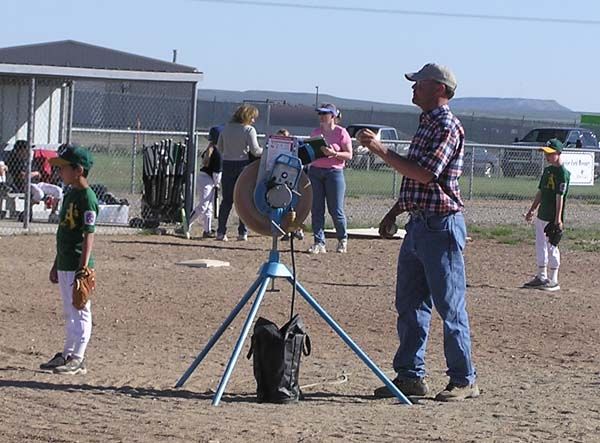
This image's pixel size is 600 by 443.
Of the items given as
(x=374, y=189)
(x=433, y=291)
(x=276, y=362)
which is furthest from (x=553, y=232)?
(x=374, y=189)

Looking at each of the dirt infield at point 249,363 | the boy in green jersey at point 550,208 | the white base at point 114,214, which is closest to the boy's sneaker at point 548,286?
the boy in green jersey at point 550,208

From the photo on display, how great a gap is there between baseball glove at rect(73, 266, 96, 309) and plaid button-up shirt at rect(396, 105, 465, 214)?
7.29 feet

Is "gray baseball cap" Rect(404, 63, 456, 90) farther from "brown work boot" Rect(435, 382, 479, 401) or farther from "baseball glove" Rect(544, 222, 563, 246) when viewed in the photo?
"baseball glove" Rect(544, 222, 563, 246)

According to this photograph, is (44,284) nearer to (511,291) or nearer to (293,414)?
(511,291)

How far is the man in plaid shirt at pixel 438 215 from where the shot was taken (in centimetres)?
816

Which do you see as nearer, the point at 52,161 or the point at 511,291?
the point at 52,161

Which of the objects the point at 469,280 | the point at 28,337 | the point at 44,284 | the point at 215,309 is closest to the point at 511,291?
the point at 469,280

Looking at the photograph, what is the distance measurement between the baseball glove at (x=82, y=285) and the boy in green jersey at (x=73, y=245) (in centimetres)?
10

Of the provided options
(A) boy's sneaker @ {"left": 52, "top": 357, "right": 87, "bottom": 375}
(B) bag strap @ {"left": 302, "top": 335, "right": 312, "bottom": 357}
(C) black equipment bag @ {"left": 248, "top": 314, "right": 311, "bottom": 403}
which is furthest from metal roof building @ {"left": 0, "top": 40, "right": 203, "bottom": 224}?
(C) black equipment bag @ {"left": 248, "top": 314, "right": 311, "bottom": 403}

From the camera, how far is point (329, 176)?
16.7 metres

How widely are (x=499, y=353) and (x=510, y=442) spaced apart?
11.9ft

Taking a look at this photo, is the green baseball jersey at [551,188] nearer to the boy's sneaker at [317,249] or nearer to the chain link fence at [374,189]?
the boy's sneaker at [317,249]

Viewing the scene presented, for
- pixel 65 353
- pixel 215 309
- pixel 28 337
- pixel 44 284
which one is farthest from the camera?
pixel 44 284

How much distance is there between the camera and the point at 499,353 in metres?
10.9
